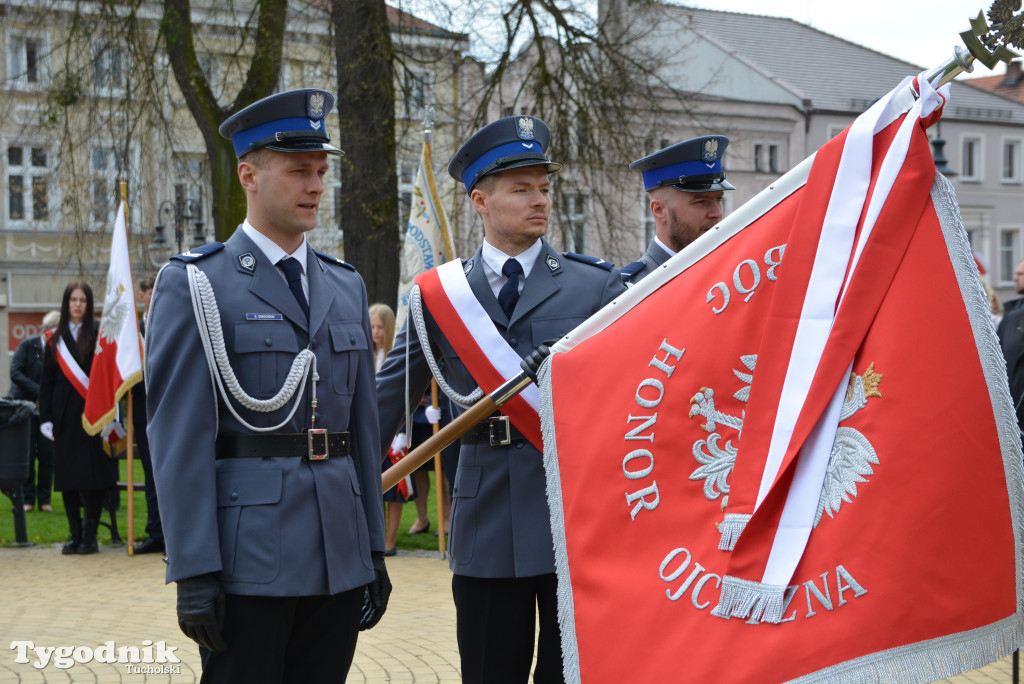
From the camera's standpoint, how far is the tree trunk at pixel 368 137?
12.8 metres

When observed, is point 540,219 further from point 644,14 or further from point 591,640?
point 644,14

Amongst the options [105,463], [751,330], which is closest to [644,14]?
[105,463]

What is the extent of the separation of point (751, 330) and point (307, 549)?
1278 mm

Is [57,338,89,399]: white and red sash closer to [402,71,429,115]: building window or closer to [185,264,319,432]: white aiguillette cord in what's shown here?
[402,71,429,115]: building window

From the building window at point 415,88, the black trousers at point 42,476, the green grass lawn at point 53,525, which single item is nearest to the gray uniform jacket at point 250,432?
the green grass lawn at point 53,525

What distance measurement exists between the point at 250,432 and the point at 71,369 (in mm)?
7282

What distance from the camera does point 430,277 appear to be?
13.3ft

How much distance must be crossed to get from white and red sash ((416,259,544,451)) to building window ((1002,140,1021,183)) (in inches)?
1820

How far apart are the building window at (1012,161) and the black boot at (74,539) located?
4293cm

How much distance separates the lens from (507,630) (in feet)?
12.1

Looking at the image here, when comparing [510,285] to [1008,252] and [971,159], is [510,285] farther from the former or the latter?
[1008,252]

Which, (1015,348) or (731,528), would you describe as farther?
(1015,348)

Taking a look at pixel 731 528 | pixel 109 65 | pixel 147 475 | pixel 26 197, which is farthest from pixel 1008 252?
pixel 731 528

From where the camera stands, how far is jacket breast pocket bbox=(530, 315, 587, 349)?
12.6 ft
